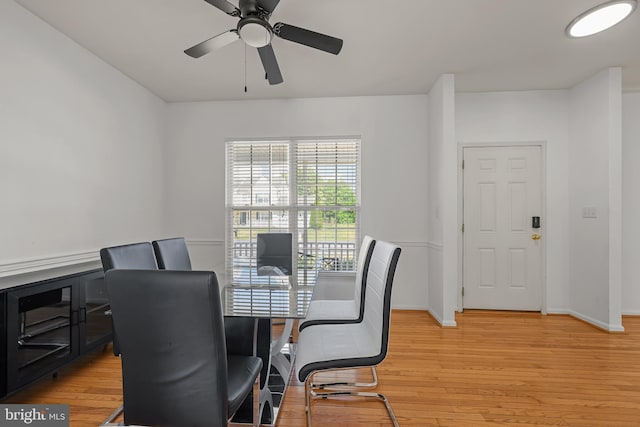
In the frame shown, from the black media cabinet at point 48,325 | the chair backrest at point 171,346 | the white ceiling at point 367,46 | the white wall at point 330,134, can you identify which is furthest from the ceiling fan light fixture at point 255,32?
the white wall at point 330,134

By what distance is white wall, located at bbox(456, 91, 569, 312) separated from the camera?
400cm

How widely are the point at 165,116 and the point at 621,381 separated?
208 inches

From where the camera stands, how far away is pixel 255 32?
6.75 ft

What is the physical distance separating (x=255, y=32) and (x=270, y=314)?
167 centimetres

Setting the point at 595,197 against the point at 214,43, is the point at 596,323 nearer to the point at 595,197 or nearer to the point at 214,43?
the point at 595,197

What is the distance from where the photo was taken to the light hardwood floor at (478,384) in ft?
6.46

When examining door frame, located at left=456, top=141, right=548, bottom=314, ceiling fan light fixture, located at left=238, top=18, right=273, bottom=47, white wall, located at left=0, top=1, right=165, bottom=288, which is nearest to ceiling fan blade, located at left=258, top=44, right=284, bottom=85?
ceiling fan light fixture, located at left=238, top=18, right=273, bottom=47

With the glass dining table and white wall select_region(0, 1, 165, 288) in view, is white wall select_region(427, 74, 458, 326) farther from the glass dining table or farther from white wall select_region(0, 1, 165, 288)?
white wall select_region(0, 1, 165, 288)

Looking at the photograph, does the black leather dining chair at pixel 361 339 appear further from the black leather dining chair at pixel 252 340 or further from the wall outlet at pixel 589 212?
the wall outlet at pixel 589 212

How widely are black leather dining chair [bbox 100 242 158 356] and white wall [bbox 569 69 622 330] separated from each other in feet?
14.0

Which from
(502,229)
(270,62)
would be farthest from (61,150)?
(502,229)

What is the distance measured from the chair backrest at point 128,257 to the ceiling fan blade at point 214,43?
139 centimetres

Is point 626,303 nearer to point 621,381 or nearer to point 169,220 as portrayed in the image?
point 621,381

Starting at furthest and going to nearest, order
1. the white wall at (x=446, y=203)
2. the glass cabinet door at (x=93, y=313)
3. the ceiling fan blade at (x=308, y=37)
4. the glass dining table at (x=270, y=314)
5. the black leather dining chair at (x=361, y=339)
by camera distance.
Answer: the white wall at (x=446, y=203), the glass cabinet door at (x=93, y=313), the ceiling fan blade at (x=308, y=37), the glass dining table at (x=270, y=314), the black leather dining chair at (x=361, y=339)
